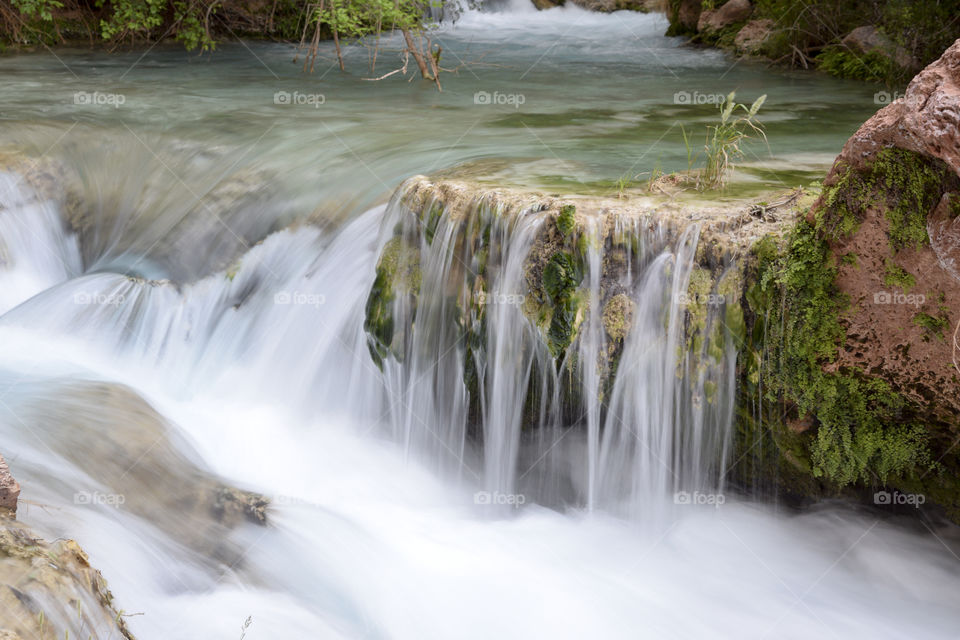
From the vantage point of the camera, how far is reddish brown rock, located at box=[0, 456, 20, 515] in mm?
3184

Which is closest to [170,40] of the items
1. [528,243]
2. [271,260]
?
[271,260]

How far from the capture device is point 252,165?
7.02 metres

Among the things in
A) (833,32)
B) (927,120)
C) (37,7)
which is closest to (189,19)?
(37,7)

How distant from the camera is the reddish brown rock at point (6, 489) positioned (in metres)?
3.18

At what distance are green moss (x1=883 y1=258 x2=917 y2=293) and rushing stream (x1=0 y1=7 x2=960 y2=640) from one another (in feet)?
2.85

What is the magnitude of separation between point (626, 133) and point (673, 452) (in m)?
3.32

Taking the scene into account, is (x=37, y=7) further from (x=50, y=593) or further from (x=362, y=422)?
(x=50, y=593)

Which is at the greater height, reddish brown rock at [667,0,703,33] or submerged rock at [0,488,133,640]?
reddish brown rock at [667,0,703,33]

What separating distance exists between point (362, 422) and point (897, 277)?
298 centimetres

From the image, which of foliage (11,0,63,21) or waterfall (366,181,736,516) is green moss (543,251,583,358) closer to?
waterfall (366,181,736,516)

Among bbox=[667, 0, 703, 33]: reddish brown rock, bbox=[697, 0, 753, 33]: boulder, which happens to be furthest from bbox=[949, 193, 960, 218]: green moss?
bbox=[667, 0, 703, 33]: reddish brown rock

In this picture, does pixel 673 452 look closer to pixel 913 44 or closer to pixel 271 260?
pixel 271 260

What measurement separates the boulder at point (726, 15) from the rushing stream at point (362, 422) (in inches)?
193

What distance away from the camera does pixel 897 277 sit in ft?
12.6
